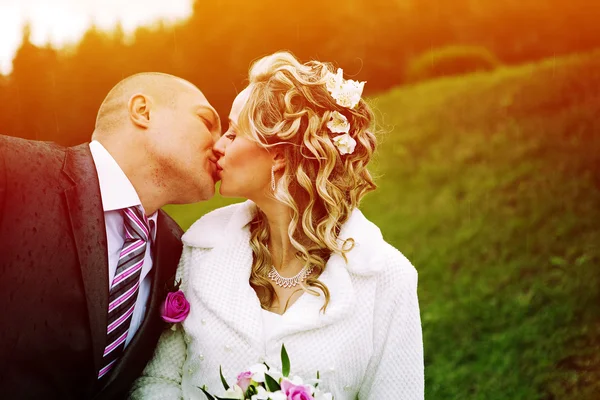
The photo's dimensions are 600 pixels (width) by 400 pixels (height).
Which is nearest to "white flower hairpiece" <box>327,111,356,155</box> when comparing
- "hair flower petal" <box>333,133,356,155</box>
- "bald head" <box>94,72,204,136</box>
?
"hair flower petal" <box>333,133,356,155</box>

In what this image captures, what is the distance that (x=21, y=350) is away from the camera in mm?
2266

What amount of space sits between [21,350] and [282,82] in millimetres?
1294

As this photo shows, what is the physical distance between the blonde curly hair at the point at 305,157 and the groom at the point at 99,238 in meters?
0.30

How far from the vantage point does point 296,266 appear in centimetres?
269

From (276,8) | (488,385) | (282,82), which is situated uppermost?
(282,82)

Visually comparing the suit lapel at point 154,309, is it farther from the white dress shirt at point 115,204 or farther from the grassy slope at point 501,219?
the grassy slope at point 501,219

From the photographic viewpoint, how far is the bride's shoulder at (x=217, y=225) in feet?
8.87

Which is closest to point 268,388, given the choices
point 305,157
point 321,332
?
point 321,332

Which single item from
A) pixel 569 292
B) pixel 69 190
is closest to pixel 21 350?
pixel 69 190

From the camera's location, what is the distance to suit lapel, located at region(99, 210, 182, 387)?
252 centimetres

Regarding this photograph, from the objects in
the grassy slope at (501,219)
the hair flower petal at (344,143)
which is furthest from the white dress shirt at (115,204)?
the grassy slope at (501,219)

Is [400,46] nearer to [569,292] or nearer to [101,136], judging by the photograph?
[569,292]

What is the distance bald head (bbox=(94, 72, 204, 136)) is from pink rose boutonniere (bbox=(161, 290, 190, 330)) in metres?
0.70

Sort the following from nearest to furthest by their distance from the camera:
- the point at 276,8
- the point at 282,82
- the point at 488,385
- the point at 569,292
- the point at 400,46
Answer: the point at 282,82
the point at 488,385
the point at 569,292
the point at 276,8
the point at 400,46
